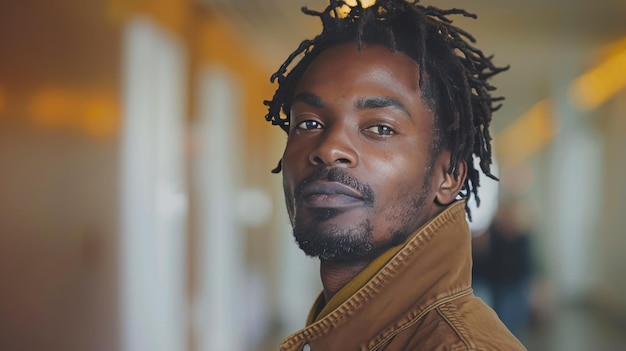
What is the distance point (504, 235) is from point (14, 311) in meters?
2.28

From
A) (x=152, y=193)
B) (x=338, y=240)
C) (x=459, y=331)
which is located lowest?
(x=459, y=331)

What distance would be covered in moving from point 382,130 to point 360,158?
0.05 meters

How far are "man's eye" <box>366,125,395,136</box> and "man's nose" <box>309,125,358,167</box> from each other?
0.09ft

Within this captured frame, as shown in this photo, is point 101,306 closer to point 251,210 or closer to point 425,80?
point 425,80

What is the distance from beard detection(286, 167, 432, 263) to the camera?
2.79ft

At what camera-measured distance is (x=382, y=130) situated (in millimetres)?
878

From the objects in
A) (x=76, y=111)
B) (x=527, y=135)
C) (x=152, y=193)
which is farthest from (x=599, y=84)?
(x=76, y=111)

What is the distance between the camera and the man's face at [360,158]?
854 mm

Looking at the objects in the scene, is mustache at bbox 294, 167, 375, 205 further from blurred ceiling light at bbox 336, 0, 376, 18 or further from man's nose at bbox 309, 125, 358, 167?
blurred ceiling light at bbox 336, 0, 376, 18

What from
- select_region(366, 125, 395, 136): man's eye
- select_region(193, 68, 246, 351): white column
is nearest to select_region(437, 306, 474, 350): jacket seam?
select_region(366, 125, 395, 136): man's eye

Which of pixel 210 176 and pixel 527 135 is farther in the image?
pixel 527 135

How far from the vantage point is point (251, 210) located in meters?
4.56

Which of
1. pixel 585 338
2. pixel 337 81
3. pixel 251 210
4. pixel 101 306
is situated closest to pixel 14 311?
pixel 101 306

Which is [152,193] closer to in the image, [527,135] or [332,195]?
[332,195]
